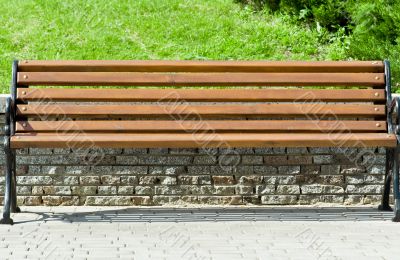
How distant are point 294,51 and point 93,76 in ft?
8.97

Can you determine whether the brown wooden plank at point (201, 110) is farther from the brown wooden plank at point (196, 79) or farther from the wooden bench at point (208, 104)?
the brown wooden plank at point (196, 79)

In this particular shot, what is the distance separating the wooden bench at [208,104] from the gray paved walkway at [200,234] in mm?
339

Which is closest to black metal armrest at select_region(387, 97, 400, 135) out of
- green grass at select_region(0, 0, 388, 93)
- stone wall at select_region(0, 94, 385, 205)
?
stone wall at select_region(0, 94, 385, 205)

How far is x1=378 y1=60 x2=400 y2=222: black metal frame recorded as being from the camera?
5.39 meters

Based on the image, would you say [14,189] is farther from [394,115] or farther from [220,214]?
[394,115]

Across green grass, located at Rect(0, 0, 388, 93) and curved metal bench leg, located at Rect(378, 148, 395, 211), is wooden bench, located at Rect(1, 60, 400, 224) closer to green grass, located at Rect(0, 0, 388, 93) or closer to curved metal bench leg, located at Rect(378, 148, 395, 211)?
curved metal bench leg, located at Rect(378, 148, 395, 211)

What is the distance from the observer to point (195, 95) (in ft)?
18.2

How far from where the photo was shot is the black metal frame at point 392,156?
5.39 m

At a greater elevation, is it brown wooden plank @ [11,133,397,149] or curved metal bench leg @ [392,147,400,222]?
brown wooden plank @ [11,133,397,149]

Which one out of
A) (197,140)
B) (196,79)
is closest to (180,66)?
(196,79)

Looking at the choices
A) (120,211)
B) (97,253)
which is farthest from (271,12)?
(97,253)

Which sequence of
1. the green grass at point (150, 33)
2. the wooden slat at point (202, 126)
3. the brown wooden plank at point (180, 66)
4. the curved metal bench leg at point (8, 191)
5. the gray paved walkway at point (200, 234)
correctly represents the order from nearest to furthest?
the gray paved walkway at point (200, 234), the curved metal bench leg at point (8, 191), the wooden slat at point (202, 126), the brown wooden plank at point (180, 66), the green grass at point (150, 33)

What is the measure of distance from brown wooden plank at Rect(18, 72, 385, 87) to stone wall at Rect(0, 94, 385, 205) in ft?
1.58

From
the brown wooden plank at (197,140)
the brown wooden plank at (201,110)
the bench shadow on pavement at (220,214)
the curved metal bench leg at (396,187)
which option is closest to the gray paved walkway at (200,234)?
the bench shadow on pavement at (220,214)
